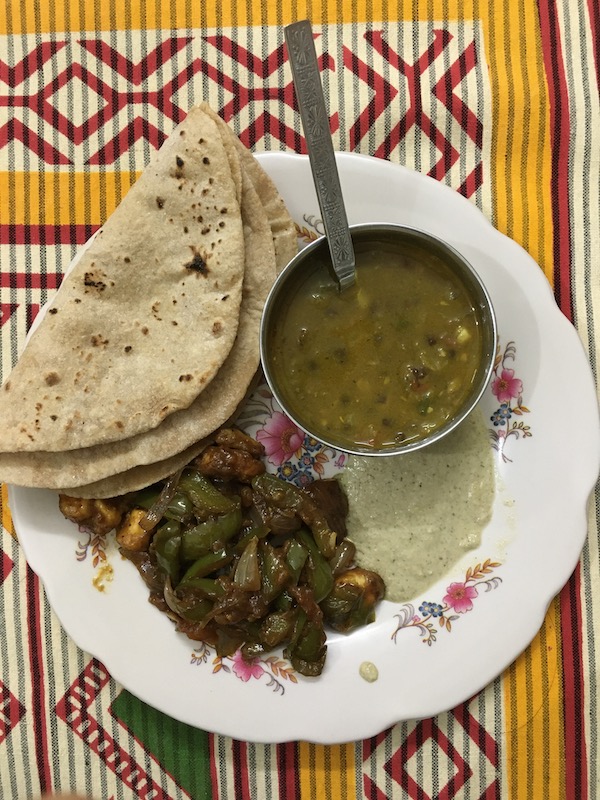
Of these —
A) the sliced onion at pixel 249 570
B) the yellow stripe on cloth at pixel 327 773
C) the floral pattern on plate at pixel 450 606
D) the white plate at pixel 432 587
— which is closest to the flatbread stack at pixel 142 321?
the white plate at pixel 432 587

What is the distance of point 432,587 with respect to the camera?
288 centimetres

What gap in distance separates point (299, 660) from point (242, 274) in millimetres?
1576

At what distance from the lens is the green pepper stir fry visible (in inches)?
108

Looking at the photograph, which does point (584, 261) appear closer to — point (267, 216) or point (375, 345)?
point (375, 345)

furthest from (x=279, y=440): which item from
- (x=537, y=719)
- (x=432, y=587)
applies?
(x=537, y=719)

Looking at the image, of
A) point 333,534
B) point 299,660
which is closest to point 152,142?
point 333,534

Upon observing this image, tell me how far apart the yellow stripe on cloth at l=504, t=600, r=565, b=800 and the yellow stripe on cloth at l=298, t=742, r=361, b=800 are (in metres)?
0.70

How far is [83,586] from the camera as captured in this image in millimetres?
2865

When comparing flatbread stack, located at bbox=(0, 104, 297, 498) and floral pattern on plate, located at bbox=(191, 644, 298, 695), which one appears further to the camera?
floral pattern on plate, located at bbox=(191, 644, 298, 695)

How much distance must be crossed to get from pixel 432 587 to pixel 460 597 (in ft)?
0.39

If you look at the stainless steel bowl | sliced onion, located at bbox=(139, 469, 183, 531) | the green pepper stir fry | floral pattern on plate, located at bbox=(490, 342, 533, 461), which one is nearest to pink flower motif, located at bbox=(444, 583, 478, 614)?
the green pepper stir fry

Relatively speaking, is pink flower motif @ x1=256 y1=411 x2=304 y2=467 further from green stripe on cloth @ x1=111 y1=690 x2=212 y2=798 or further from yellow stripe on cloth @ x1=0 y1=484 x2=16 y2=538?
green stripe on cloth @ x1=111 y1=690 x2=212 y2=798

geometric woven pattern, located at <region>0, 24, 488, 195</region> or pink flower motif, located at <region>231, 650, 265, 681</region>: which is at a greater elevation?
geometric woven pattern, located at <region>0, 24, 488, 195</region>

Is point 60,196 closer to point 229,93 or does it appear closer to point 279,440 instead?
point 229,93
